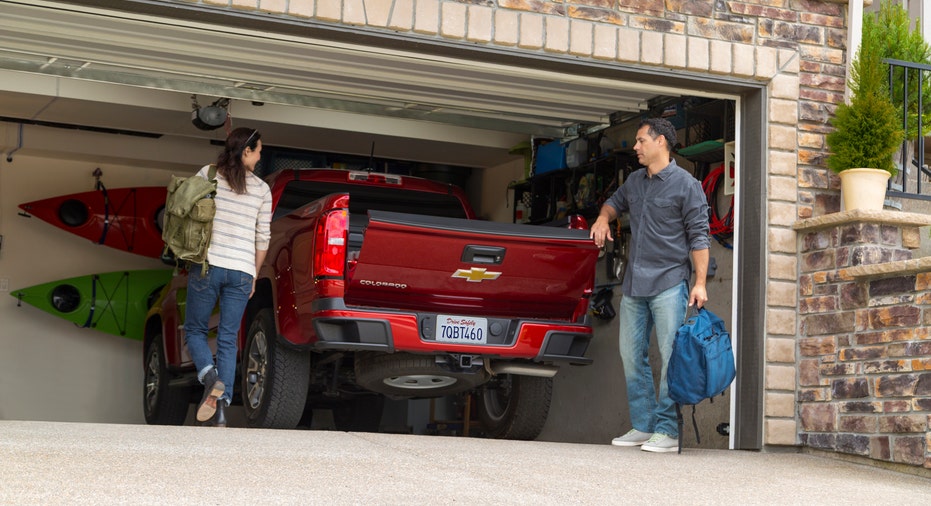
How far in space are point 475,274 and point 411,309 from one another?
0.44m

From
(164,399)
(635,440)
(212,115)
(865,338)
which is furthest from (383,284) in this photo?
(164,399)

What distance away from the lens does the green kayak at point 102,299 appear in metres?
11.8

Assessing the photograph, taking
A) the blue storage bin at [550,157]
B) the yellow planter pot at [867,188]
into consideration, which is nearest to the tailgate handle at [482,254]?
the yellow planter pot at [867,188]

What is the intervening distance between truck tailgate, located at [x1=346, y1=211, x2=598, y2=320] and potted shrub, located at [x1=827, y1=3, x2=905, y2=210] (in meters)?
Result: 1.55

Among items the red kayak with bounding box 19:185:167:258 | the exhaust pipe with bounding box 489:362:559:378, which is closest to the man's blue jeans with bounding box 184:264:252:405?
the exhaust pipe with bounding box 489:362:559:378

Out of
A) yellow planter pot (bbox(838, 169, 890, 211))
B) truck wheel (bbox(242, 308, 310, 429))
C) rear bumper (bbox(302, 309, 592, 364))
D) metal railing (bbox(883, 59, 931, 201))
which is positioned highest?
metal railing (bbox(883, 59, 931, 201))

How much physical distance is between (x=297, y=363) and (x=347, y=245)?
2.80 ft

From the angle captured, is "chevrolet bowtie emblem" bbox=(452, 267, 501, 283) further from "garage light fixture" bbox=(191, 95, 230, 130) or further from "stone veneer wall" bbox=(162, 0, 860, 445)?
"garage light fixture" bbox=(191, 95, 230, 130)

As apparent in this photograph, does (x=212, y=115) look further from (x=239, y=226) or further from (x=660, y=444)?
(x=660, y=444)

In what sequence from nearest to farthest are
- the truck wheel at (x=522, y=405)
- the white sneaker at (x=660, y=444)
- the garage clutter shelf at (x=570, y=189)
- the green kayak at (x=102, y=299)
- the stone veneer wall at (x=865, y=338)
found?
the stone veneer wall at (x=865, y=338)
the white sneaker at (x=660, y=444)
the truck wheel at (x=522, y=405)
the garage clutter shelf at (x=570, y=189)
the green kayak at (x=102, y=299)

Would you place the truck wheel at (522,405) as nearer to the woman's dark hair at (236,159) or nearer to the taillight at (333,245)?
the taillight at (333,245)

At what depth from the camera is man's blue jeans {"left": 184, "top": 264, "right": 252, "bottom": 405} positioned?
705 cm

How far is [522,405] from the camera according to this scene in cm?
790

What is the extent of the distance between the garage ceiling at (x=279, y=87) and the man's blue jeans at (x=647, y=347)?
1.48 meters
